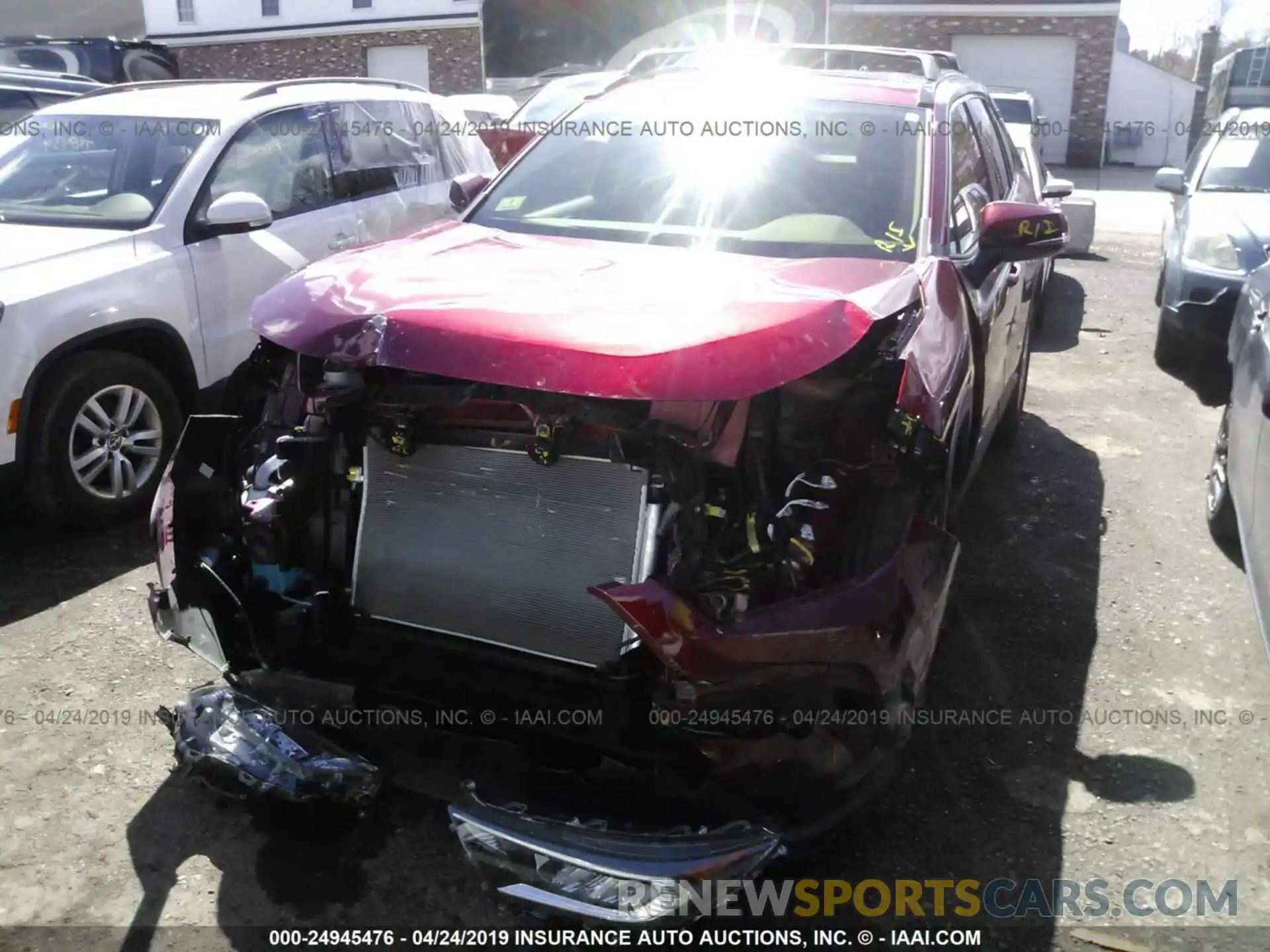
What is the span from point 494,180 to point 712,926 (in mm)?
2902

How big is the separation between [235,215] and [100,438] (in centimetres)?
119

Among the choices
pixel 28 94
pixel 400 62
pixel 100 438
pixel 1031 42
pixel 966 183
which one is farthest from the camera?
pixel 400 62

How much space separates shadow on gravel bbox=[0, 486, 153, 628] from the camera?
4.30m

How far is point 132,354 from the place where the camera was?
499cm

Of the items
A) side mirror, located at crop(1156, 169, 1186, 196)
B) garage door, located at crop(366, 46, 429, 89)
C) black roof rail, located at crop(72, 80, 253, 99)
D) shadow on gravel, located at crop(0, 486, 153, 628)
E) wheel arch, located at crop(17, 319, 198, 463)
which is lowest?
shadow on gravel, located at crop(0, 486, 153, 628)

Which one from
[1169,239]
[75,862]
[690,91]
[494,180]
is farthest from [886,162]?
[1169,239]

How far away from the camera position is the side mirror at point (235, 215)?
5.07 m

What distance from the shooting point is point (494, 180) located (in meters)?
4.32

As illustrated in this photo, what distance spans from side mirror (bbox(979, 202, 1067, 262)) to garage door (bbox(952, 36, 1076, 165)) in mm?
22256

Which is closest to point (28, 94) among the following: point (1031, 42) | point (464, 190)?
point (464, 190)

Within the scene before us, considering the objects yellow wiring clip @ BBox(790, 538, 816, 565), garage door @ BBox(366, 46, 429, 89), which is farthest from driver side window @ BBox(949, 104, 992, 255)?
garage door @ BBox(366, 46, 429, 89)

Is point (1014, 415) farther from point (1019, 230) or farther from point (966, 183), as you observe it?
point (1019, 230)

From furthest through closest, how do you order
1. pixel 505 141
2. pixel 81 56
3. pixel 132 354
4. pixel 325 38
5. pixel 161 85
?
1. pixel 325 38
2. pixel 81 56
3. pixel 505 141
4. pixel 161 85
5. pixel 132 354

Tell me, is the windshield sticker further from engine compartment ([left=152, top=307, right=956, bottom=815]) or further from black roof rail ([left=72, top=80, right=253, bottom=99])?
black roof rail ([left=72, top=80, right=253, bottom=99])
